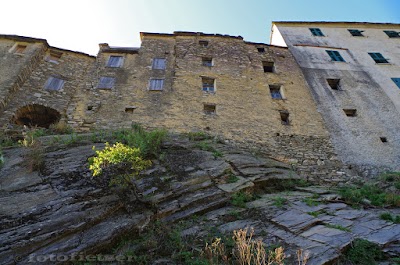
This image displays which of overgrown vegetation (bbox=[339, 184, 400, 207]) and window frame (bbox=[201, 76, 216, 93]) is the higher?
window frame (bbox=[201, 76, 216, 93])

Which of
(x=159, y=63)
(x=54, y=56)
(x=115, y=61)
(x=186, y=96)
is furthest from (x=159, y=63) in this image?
(x=54, y=56)

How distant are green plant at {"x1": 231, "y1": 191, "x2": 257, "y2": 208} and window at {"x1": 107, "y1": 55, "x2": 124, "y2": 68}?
10547 mm

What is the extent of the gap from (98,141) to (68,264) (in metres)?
5.10

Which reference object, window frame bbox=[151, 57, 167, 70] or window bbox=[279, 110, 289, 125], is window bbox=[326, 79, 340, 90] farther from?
window frame bbox=[151, 57, 167, 70]

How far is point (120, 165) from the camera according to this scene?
22.3 feet

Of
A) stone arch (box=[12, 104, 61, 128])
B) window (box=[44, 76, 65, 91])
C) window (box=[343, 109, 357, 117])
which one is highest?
window (box=[44, 76, 65, 91])

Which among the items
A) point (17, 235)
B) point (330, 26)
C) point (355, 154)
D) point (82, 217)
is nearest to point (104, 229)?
point (82, 217)

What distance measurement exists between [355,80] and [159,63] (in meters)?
11.1

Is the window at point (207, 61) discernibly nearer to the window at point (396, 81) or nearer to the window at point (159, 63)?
the window at point (159, 63)

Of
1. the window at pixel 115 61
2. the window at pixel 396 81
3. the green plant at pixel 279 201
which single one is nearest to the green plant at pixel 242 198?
the green plant at pixel 279 201

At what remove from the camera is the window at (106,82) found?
12.7m

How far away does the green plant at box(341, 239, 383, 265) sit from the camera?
4.36 meters

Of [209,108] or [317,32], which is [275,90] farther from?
[317,32]

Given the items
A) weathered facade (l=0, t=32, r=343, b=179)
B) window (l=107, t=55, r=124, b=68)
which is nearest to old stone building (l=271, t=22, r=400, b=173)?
weathered facade (l=0, t=32, r=343, b=179)
